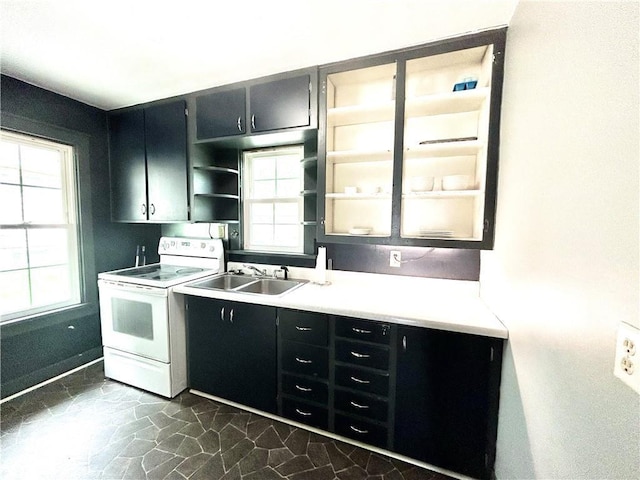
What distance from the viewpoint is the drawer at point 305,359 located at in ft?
5.37

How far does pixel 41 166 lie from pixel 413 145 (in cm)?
299

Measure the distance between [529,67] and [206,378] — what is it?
105 inches

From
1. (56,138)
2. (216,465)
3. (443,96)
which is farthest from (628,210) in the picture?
(56,138)

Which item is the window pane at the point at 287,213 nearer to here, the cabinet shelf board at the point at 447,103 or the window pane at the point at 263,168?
Result: the window pane at the point at 263,168

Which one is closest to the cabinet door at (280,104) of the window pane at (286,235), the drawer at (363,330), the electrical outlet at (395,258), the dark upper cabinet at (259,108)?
the dark upper cabinet at (259,108)

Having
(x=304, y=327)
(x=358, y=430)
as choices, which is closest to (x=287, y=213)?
(x=304, y=327)

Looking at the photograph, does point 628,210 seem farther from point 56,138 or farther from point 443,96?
point 56,138

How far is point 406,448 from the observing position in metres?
1.50

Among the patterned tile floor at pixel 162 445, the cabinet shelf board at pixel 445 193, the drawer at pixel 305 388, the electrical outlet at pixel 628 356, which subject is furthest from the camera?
the drawer at pixel 305 388

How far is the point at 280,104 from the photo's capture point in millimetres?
1888

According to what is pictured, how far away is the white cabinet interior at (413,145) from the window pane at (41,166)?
2.41 meters

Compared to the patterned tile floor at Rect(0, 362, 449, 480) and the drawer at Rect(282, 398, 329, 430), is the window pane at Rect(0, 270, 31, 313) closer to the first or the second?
the patterned tile floor at Rect(0, 362, 449, 480)

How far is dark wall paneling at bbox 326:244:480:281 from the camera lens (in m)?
1.81

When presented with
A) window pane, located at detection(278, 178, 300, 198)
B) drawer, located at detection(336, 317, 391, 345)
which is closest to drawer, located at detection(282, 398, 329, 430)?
drawer, located at detection(336, 317, 391, 345)
